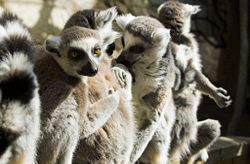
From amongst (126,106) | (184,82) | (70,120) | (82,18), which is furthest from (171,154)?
(70,120)

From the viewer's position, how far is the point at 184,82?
18.9 ft

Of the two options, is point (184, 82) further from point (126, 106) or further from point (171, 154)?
point (126, 106)

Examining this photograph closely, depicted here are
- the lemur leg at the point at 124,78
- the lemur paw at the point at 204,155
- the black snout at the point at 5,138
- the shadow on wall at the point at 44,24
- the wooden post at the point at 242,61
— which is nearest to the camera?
the black snout at the point at 5,138

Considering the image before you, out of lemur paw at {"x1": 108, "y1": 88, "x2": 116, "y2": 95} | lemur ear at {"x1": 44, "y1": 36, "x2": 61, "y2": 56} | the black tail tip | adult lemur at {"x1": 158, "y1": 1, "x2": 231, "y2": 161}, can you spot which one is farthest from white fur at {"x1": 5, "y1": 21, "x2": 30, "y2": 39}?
adult lemur at {"x1": 158, "y1": 1, "x2": 231, "y2": 161}

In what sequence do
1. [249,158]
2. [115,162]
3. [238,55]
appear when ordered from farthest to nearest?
[238,55] < [249,158] < [115,162]

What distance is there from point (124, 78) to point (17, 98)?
181cm

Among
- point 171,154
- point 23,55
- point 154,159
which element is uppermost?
point 23,55

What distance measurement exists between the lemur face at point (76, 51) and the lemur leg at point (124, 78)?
60cm

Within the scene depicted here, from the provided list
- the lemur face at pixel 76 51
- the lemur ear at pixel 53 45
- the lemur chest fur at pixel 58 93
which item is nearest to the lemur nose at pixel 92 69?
the lemur face at pixel 76 51

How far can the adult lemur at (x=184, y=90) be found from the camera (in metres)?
5.67

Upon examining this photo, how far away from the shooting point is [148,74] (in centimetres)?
486

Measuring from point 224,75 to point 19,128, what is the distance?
8.70 m

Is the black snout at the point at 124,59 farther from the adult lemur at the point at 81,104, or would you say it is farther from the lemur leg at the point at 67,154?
the lemur leg at the point at 67,154

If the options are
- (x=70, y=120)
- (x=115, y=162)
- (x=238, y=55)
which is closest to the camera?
(x=70, y=120)
